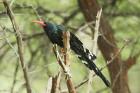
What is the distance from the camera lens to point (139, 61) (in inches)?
189

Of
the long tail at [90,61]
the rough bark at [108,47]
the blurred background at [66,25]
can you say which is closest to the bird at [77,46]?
the long tail at [90,61]

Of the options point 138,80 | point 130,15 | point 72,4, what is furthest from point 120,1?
point 138,80

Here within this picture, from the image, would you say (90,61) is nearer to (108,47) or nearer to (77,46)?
(77,46)

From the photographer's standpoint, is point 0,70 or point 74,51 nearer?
point 74,51

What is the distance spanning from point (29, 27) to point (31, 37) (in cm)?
29

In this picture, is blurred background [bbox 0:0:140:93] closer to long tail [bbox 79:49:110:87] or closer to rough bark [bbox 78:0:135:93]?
rough bark [bbox 78:0:135:93]

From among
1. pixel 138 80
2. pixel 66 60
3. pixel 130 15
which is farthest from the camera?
pixel 138 80

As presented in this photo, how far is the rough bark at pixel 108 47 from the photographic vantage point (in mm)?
3716

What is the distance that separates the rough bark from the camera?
12.2 ft

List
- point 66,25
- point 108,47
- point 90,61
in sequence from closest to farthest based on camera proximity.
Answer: point 90,61
point 108,47
point 66,25

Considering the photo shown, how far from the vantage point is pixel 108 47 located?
12.6 feet

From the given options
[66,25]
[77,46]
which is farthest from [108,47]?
[77,46]

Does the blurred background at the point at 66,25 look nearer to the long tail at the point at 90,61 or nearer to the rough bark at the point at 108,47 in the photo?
the rough bark at the point at 108,47

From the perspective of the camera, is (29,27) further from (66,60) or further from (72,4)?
(66,60)
